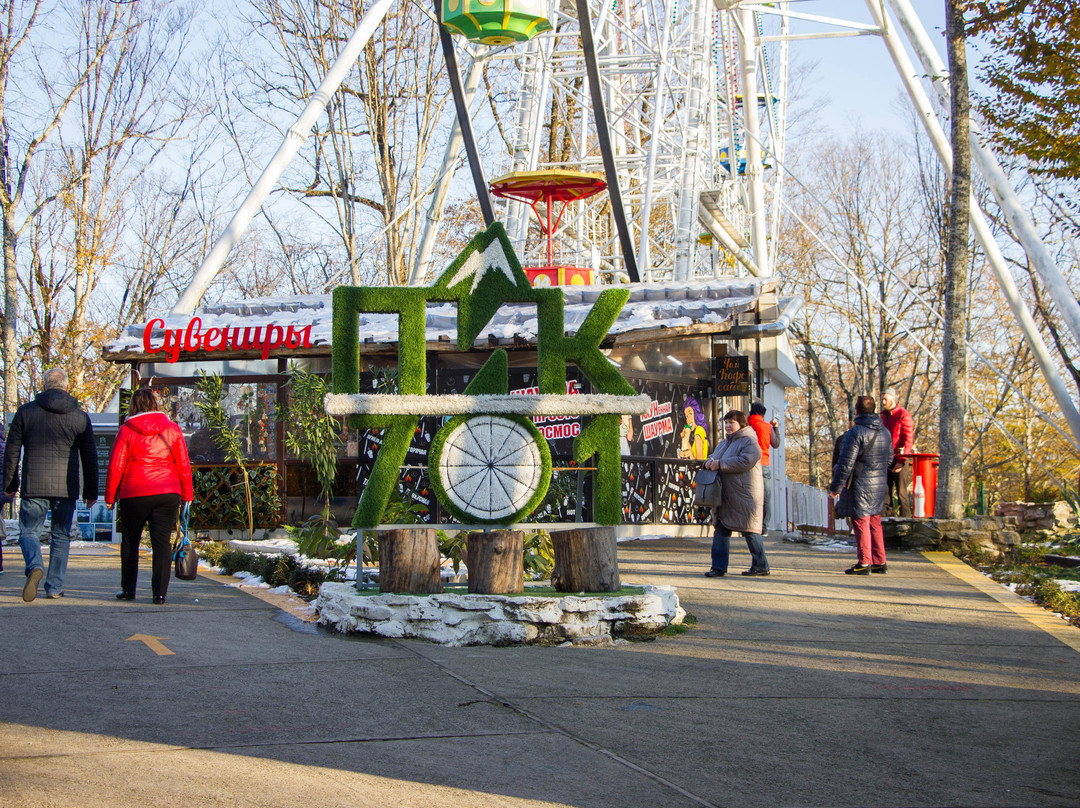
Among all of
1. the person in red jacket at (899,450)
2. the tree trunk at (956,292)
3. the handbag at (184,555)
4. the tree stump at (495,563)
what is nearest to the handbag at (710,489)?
the person in red jacket at (899,450)

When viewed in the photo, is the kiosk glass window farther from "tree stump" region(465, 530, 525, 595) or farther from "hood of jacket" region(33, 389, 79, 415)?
"tree stump" region(465, 530, 525, 595)

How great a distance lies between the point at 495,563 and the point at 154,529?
277 centimetres

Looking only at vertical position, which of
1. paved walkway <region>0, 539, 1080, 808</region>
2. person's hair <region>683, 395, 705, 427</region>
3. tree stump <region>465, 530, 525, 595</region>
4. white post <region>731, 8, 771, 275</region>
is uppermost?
white post <region>731, 8, 771, 275</region>

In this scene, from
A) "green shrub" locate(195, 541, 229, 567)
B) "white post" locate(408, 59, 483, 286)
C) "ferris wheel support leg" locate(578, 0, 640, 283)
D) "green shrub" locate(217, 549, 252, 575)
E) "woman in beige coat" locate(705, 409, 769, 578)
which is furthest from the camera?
"white post" locate(408, 59, 483, 286)

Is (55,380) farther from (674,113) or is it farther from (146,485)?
(674,113)

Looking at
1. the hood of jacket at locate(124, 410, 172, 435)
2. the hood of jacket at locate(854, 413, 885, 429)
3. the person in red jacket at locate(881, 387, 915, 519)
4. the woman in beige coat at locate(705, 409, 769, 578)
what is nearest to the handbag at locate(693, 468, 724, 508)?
the woman in beige coat at locate(705, 409, 769, 578)

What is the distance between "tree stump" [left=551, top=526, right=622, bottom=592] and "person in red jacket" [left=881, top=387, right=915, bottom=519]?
6.00m

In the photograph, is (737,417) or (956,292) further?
(956,292)

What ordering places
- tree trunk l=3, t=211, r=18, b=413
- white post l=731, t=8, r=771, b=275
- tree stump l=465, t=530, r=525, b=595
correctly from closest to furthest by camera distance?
A: tree stump l=465, t=530, r=525, b=595
tree trunk l=3, t=211, r=18, b=413
white post l=731, t=8, r=771, b=275

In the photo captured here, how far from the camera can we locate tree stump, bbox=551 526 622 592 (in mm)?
7449

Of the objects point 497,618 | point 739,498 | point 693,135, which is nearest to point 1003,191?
point 739,498

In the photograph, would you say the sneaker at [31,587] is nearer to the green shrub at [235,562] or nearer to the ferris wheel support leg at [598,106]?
the green shrub at [235,562]

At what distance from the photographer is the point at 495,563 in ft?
23.7

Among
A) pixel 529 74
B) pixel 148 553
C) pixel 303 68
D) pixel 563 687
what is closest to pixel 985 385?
pixel 529 74
